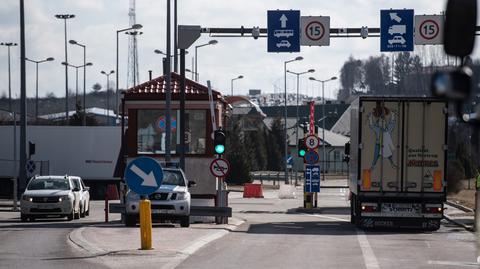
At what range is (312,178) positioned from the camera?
42.3 metres

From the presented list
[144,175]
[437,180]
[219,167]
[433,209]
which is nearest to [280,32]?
[219,167]

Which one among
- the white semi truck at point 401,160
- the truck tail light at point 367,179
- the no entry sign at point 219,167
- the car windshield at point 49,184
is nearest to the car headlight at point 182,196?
the no entry sign at point 219,167

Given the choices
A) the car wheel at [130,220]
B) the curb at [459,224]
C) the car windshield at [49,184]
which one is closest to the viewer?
the car wheel at [130,220]

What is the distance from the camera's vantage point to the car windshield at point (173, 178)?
95.0 feet

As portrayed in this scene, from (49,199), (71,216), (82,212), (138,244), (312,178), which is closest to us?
(138,244)

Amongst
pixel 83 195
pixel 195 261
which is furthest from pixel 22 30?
pixel 195 261

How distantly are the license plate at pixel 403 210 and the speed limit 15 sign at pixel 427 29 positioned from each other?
9855 mm

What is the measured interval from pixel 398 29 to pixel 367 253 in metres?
17.6

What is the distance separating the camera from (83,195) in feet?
119

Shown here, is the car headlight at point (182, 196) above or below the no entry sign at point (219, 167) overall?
below

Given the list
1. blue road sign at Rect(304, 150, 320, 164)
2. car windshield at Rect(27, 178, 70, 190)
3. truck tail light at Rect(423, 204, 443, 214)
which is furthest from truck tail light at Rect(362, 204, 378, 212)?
blue road sign at Rect(304, 150, 320, 164)

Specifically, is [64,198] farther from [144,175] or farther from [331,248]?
[144,175]

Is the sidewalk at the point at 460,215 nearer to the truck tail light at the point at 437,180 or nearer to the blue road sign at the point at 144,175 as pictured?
the truck tail light at the point at 437,180

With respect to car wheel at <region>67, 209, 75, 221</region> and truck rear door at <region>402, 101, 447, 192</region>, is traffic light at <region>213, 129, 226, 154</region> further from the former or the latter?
car wheel at <region>67, 209, 75, 221</region>
